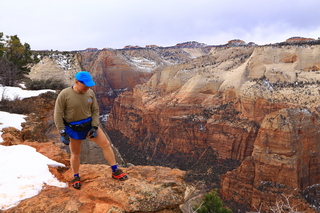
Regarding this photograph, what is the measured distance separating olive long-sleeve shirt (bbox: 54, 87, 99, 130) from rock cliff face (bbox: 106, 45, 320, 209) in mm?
17386

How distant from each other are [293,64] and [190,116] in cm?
1757

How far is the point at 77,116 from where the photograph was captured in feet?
14.0

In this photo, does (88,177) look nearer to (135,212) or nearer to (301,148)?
(135,212)

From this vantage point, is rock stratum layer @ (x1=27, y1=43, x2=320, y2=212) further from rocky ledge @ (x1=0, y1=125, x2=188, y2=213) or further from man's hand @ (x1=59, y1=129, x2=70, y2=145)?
man's hand @ (x1=59, y1=129, x2=70, y2=145)

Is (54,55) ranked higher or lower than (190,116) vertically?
higher

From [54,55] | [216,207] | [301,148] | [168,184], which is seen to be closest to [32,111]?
[168,184]

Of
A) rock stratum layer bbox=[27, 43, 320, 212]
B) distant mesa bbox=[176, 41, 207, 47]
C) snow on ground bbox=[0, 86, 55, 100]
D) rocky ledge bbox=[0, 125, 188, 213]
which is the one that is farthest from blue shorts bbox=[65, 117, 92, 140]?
distant mesa bbox=[176, 41, 207, 47]

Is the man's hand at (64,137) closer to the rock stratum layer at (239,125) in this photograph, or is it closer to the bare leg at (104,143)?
the bare leg at (104,143)

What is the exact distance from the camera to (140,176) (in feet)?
17.7

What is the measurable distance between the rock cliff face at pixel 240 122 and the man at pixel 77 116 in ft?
55.4

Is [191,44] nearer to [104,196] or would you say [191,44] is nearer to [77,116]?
[77,116]

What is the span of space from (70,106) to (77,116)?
0.76ft

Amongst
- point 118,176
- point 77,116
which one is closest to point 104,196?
point 118,176

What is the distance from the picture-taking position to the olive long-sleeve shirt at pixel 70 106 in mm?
4113
